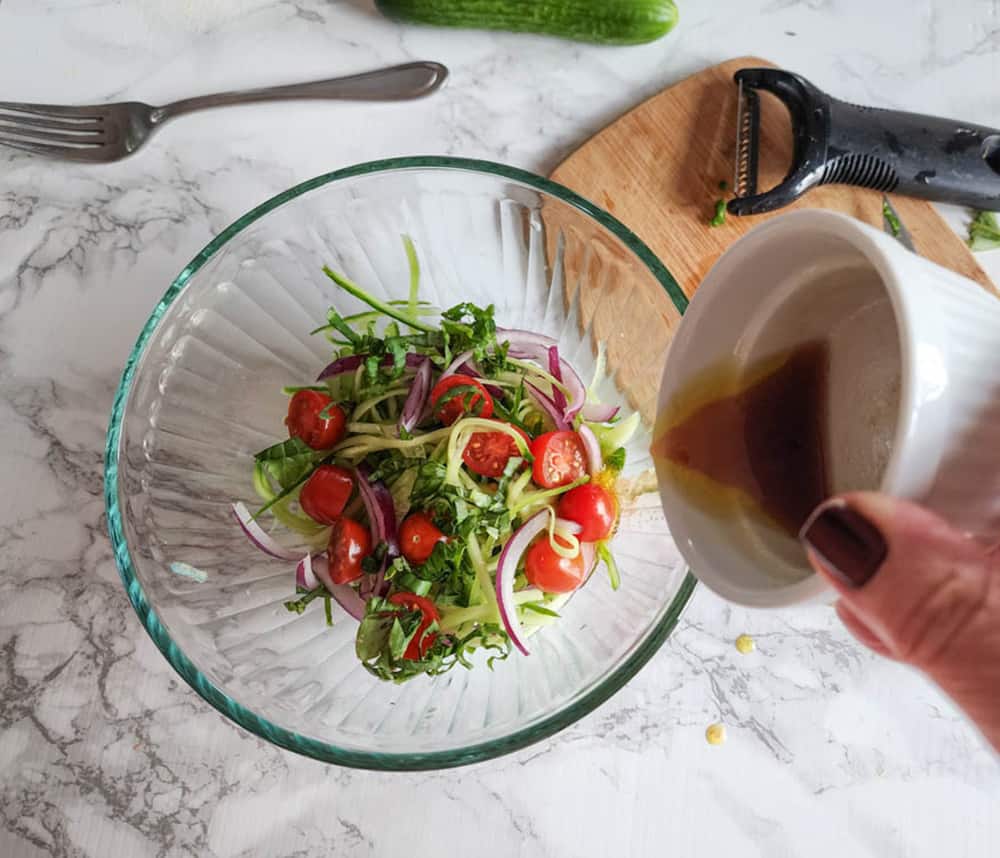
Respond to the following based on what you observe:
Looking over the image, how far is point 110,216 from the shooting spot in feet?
6.28

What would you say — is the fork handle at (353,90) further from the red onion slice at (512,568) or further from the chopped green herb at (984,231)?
the chopped green herb at (984,231)

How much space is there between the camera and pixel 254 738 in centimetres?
181

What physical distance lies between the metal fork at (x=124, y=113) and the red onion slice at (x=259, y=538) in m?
0.80

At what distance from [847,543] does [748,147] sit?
1.11 metres

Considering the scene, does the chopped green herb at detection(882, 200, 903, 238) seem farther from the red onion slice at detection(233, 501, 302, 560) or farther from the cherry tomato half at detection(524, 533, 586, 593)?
the red onion slice at detection(233, 501, 302, 560)

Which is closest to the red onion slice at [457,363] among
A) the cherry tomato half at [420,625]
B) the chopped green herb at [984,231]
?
the cherry tomato half at [420,625]

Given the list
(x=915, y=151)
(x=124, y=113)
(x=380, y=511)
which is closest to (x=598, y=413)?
(x=380, y=511)

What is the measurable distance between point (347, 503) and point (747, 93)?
1111mm

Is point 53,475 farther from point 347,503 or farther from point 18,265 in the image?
point 347,503

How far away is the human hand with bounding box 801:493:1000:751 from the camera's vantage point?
89 cm

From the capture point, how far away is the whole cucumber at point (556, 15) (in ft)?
6.19

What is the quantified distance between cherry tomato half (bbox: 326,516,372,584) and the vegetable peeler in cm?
93

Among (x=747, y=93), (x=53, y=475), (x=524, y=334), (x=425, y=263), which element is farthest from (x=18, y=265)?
(x=747, y=93)

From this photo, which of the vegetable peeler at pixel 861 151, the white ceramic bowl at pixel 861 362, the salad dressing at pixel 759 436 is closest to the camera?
the white ceramic bowl at pixel 861 362
